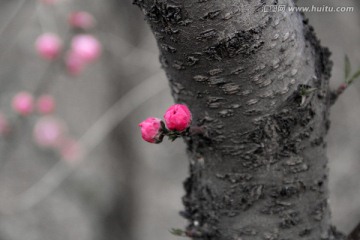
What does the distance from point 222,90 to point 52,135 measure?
246 centimetres

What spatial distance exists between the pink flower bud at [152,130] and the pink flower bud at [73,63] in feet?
5.84

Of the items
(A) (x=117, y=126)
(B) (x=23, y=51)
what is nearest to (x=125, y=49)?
(A) (x=117, y=126)

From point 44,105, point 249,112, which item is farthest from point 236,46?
point 44,105

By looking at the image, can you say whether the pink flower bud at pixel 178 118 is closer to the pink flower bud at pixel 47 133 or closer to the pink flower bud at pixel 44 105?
the pink flower bud at pixel 44 105

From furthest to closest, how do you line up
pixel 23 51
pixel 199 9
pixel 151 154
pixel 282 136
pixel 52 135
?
1. pixel 151 154
2. pixel 23 51
3. pixel 52 135
4. pixel 282 136
5. pixel 199 9

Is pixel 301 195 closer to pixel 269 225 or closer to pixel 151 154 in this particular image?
pixel 269 225

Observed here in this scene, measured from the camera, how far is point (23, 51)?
4004 mm

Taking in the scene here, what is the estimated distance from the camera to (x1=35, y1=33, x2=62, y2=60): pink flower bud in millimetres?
2244

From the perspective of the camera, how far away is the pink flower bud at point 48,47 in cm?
224

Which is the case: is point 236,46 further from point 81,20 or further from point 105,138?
point 105,138

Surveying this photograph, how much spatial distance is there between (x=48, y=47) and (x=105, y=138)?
1.00 meters

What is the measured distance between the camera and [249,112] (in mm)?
608

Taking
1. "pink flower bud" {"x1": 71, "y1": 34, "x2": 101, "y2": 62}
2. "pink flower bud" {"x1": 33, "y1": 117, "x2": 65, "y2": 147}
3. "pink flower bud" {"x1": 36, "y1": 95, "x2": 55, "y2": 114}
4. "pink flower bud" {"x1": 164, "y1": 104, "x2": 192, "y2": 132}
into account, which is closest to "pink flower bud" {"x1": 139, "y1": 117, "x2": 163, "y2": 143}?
"pink flower bud" {"x1": 164, "y1": 104, "x2": 192, "y2": 132}

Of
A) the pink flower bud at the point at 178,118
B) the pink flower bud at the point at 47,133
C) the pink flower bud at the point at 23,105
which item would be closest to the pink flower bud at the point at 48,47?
the pink flower bud at the point at 23,105
